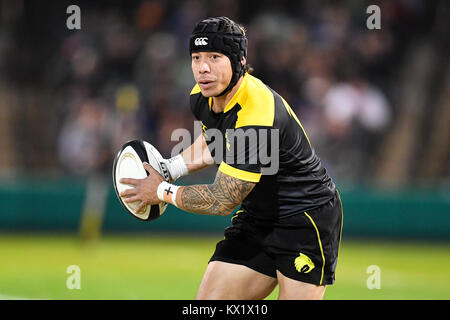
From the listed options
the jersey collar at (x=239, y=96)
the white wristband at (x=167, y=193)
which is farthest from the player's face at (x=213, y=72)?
the white wristband at (x=167, y=193)

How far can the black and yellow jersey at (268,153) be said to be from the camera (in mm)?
5008

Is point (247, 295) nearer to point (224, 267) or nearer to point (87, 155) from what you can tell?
point (224, 267)

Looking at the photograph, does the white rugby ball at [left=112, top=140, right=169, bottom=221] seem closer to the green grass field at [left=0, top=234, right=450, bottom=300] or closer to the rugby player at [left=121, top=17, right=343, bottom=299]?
the rugby player at [left=121, top=17, right=343, bottom=299]

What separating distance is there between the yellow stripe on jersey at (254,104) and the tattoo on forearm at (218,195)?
394 mm

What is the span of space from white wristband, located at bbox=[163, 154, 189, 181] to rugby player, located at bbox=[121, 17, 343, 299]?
428 mm

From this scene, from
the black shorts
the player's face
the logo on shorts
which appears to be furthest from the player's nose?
the logo on shorts

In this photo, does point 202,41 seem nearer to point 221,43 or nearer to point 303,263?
point 221,43

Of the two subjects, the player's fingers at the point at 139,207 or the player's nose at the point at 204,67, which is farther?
the player's fingers at the point at 139,207

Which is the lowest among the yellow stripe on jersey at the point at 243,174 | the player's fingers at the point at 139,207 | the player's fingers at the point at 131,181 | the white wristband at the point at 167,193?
the player's fingers at the point at 139,207

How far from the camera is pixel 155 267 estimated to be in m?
10.6

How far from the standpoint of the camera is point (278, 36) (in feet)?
47.7

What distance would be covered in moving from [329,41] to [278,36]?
999 mm

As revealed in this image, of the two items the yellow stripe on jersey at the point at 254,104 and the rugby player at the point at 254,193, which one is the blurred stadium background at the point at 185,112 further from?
the yellow stripe on jersey at the point at 254,104

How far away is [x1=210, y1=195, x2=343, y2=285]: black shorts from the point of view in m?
5.28
